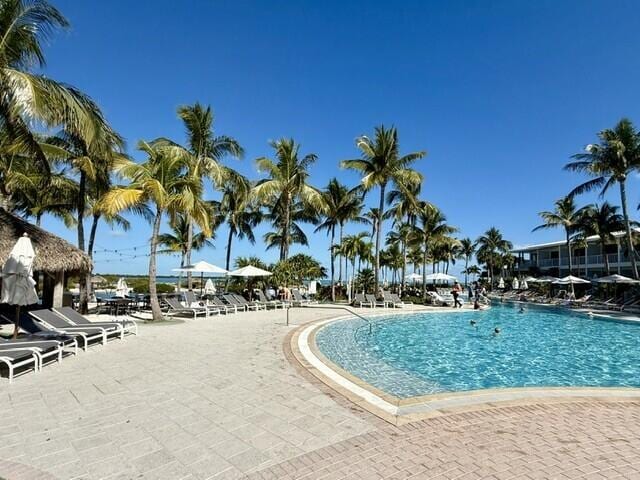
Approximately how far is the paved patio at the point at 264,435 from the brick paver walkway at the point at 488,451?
0.01m

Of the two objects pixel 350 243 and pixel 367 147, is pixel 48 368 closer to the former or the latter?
pixel 367 147

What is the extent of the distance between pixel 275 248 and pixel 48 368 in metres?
26.1

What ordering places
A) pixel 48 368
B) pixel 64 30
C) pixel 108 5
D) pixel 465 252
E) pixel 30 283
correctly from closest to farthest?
pixel 48 368 < pixel 30 283 < pixel 64 30 < pixel 108 5 < pixel 465 252

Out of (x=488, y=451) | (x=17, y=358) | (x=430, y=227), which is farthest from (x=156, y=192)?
(x=430, y=227)

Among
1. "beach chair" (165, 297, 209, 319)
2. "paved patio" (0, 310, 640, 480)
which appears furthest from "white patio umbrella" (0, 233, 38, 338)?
"beach chair" (165, 297, 209, 319)

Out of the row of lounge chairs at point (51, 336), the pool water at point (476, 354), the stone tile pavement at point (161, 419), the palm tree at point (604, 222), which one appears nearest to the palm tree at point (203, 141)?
the row of lounge chairs at point (51, 336)

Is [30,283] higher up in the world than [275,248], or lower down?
lower down

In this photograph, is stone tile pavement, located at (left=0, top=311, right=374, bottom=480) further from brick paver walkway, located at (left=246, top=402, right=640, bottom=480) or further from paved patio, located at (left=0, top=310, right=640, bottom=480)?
brick paver walkway, located at (left=246, top=402, right=640, bottom=480)

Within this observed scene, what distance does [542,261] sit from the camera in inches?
1881

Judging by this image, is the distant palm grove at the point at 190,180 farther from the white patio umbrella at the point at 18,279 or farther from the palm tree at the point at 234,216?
the white patio umbrella at the point at 18,279

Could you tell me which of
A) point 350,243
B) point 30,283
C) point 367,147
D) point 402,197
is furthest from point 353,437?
point 350,243

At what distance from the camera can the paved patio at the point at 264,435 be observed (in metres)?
3.11

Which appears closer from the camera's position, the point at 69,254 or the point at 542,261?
the point at 69,254

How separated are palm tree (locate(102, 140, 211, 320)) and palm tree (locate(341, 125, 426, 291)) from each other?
11258 millimetres
